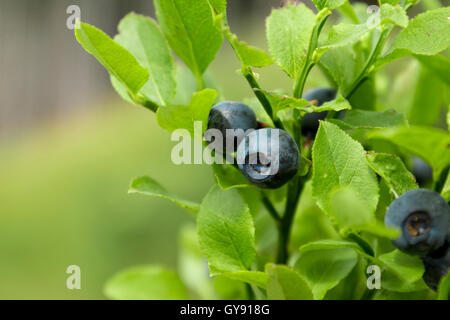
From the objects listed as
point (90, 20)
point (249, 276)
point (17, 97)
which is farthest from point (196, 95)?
point (17, 97)

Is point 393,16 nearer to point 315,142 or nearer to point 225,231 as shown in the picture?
point 315,142

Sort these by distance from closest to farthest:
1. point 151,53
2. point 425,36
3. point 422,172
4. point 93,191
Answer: point 425,36, point 151,53, point 422,172, point 93,191

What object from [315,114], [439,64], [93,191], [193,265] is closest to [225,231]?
[315,114]

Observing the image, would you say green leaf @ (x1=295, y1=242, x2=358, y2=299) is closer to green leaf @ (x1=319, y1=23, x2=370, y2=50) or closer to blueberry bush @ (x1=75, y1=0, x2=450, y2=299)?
blueberry bush @ (x1=75, y1=0, x2=450, y2=299)

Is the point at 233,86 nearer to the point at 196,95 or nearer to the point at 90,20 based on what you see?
the point at 90,20

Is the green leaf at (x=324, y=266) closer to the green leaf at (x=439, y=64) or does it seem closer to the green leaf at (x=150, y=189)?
the green leaf at (x=150, y=189)

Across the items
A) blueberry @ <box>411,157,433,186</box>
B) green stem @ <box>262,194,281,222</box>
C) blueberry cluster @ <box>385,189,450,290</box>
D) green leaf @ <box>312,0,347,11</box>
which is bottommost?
blueberry cluster @ <box>385,189,450,290</box>

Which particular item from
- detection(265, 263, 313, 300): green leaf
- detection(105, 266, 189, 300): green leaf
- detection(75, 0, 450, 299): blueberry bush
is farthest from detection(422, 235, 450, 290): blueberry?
detection(105, 266, 189, 300): green leaf
